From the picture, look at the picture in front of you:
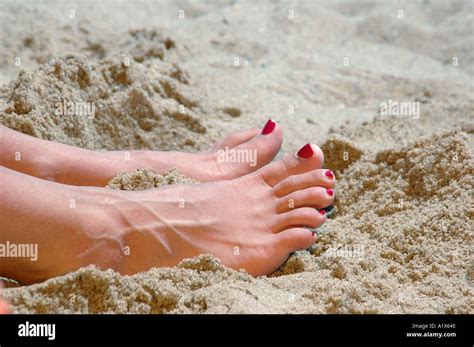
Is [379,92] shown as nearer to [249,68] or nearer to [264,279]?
[249,68]

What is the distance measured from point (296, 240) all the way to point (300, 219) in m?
0.09

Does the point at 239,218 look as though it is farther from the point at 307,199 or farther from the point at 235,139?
the point at 235,139

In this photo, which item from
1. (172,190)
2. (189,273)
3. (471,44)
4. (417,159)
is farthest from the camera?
(471,44)

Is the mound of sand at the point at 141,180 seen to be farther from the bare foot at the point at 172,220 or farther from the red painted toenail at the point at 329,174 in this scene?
the red painted toenail at the point at 329,174

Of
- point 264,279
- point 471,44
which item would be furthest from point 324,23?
point 264,279

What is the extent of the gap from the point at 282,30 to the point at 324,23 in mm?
293

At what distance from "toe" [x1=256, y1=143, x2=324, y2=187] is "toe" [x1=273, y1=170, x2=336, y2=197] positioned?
24 mm

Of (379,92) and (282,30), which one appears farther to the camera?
(282,30)

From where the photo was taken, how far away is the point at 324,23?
323 cm

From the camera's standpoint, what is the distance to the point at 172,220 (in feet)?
4.57

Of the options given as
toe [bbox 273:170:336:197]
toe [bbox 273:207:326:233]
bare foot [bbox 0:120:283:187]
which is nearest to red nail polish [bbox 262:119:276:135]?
bare foot [bbox 0:120:283:187]
